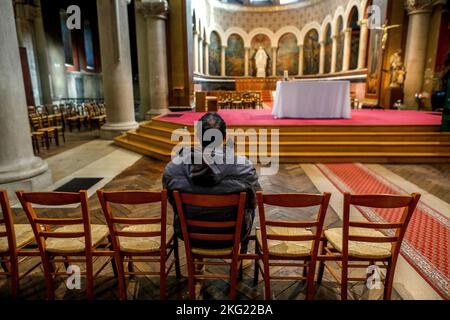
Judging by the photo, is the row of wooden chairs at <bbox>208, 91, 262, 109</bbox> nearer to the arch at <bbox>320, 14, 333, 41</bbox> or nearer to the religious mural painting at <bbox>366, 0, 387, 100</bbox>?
the religious mural painting at <bbox>366, 0, 387, 100</bbox>

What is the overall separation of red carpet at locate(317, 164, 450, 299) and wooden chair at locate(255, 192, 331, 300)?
3.37 feet

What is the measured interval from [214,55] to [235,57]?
165cm

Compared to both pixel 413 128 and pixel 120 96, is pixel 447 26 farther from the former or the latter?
pixel 120 96

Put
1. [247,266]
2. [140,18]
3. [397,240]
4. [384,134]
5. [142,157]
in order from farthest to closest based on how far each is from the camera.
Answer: [140,18]
[142,157]
[384,134]
[247,266]
[397,240]

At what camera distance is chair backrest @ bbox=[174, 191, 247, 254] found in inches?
71.1

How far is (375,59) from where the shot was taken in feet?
37.1

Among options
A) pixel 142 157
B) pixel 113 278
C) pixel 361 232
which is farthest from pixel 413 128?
pixel 113 278

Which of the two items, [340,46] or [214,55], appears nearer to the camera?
[340,46]

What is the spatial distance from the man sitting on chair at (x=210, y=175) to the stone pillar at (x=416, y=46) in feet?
34.8

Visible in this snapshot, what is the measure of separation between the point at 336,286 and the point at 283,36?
19912mm

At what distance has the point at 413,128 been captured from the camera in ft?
21.0

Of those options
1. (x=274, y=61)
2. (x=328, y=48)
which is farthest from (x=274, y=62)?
(x=328, y=48)

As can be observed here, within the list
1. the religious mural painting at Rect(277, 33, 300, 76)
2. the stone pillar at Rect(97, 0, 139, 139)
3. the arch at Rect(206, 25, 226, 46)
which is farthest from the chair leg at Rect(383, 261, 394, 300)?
the religious mural painting at Rect(277, 33, 300, 76)

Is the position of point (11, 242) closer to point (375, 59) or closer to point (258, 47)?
point (375, 59)
